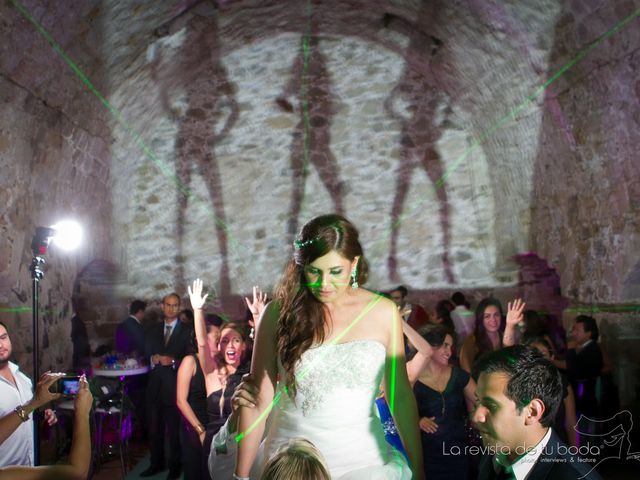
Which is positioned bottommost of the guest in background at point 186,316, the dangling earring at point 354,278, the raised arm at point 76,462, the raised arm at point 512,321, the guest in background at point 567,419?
the guest in background at point 567,419

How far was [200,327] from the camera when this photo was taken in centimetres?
393

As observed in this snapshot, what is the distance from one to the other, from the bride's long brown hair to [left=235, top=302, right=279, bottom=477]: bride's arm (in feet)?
0.13

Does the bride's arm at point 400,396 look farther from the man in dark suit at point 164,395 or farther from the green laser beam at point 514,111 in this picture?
the green laser beam at point 514,111

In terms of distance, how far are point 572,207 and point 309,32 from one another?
12.1 ft

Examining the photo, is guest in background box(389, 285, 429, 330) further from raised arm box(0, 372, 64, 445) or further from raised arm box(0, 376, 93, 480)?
raised arm box(0, 376, 93, 480)

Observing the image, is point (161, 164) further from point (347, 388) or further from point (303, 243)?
point (347, 388)

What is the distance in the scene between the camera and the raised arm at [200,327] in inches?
149

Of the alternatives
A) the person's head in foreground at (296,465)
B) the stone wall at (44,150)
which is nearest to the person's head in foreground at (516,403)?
the person's head in foreground at (296,465)

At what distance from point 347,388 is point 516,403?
0.71m

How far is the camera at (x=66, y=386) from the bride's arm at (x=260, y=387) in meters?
0.80

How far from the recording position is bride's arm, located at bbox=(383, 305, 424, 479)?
2510 mm

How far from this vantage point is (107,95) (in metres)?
6.73

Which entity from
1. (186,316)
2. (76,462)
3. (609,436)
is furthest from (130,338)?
(76,462)

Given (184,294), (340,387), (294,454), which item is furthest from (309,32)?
(294,454)
